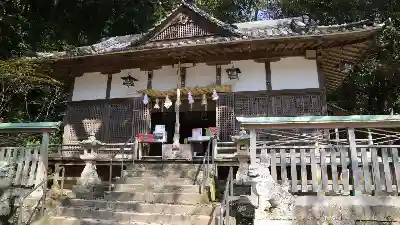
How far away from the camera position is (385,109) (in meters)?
20.8

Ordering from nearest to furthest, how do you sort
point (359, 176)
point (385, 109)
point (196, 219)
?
point (359, 176) < point (196, 219) < point (385, 109)

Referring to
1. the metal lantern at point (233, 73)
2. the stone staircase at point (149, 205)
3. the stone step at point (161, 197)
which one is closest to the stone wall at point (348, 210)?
the stone staircase at point (149, 205)

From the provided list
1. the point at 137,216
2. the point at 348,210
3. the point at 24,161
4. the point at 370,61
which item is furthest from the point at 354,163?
the point at 370,61

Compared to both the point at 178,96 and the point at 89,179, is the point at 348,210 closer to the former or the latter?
the point at 89,179

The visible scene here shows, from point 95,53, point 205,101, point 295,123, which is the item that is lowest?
point 295,123

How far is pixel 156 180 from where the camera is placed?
30.5 feet

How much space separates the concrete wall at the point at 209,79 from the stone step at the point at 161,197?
5.29m

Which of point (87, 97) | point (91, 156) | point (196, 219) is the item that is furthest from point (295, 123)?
point (87, 97)

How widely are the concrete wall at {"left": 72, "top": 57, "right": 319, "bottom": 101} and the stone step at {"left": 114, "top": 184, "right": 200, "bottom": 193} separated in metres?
4.85

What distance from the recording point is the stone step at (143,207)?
23.5ft

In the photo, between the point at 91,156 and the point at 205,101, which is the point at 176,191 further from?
the point at 205,101

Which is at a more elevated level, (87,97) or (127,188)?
(87,97)

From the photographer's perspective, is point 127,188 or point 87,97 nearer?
point 127,188

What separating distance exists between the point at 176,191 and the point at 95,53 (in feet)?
21.1
